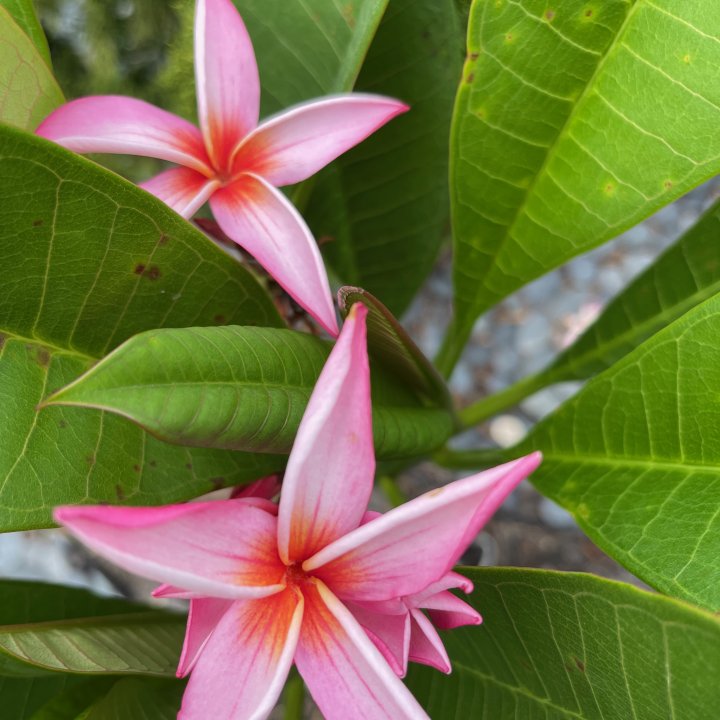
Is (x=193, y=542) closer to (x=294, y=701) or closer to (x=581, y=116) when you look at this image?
(x=581, y=116)

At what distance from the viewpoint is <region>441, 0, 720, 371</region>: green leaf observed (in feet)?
1.74

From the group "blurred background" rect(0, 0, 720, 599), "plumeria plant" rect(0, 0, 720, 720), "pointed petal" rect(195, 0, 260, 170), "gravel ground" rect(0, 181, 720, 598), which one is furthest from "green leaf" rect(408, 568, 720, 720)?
"gravel ground" rect(0, 181, 720, 598)

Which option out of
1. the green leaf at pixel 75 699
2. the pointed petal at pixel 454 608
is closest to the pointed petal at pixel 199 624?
the pointed petal at pixel 454 608

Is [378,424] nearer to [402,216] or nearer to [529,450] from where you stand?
[529,450]

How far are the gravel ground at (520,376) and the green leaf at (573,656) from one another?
616 millimetres

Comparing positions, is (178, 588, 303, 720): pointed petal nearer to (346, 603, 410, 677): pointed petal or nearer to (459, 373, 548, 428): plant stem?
(346, 603, 410, 677): pointed petal

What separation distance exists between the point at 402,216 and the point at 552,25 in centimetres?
31

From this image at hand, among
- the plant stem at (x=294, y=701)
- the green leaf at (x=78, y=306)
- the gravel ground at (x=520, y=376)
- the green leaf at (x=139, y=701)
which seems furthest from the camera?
the gravel ground at (x=520, y=376)

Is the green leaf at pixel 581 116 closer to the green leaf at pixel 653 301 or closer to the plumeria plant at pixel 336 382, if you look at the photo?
the plumeria plant at pixel 336 382

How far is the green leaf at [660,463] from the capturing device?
1.59 ft

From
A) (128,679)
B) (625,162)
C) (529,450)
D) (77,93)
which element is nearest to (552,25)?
(625,162)

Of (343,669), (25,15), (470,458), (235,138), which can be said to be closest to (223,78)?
(235,138)

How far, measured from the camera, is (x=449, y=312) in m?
1.49

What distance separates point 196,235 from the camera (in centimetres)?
49
